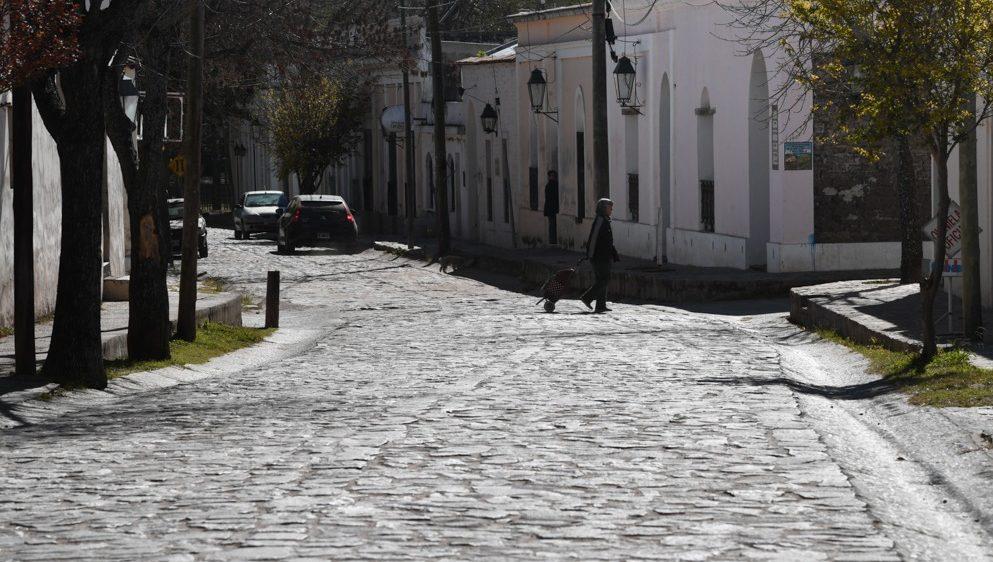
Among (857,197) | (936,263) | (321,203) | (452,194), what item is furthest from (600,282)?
(452,194)

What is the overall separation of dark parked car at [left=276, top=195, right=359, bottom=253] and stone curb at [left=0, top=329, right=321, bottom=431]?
22.4m

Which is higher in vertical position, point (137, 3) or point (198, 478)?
point (137, 3)

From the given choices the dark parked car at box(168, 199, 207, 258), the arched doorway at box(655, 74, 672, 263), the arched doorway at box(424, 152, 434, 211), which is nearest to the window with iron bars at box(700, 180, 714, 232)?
the arched doorway at box(655, 74, 672, 263)

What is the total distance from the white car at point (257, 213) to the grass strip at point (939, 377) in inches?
1554

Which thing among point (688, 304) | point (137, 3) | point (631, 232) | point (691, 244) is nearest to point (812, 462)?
point (137, 3)

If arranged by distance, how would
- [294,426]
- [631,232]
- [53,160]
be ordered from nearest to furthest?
[294,426], [53,160], [631,232]

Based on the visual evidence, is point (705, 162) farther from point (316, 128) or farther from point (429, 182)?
point (316, 128)

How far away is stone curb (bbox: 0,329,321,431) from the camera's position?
12.3 metres

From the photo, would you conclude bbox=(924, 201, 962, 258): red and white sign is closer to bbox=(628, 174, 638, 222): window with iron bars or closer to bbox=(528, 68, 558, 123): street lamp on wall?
bbox=(628, 174, 638, 222): window with iron bars

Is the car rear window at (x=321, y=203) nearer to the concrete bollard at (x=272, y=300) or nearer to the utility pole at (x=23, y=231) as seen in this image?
the concrete bollard at (x=272, y=300)

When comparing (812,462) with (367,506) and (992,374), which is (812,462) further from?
(992,374)

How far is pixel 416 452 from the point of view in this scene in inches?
378

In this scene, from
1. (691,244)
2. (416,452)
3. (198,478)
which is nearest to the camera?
(198,478)

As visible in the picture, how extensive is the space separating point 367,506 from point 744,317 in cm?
1559
